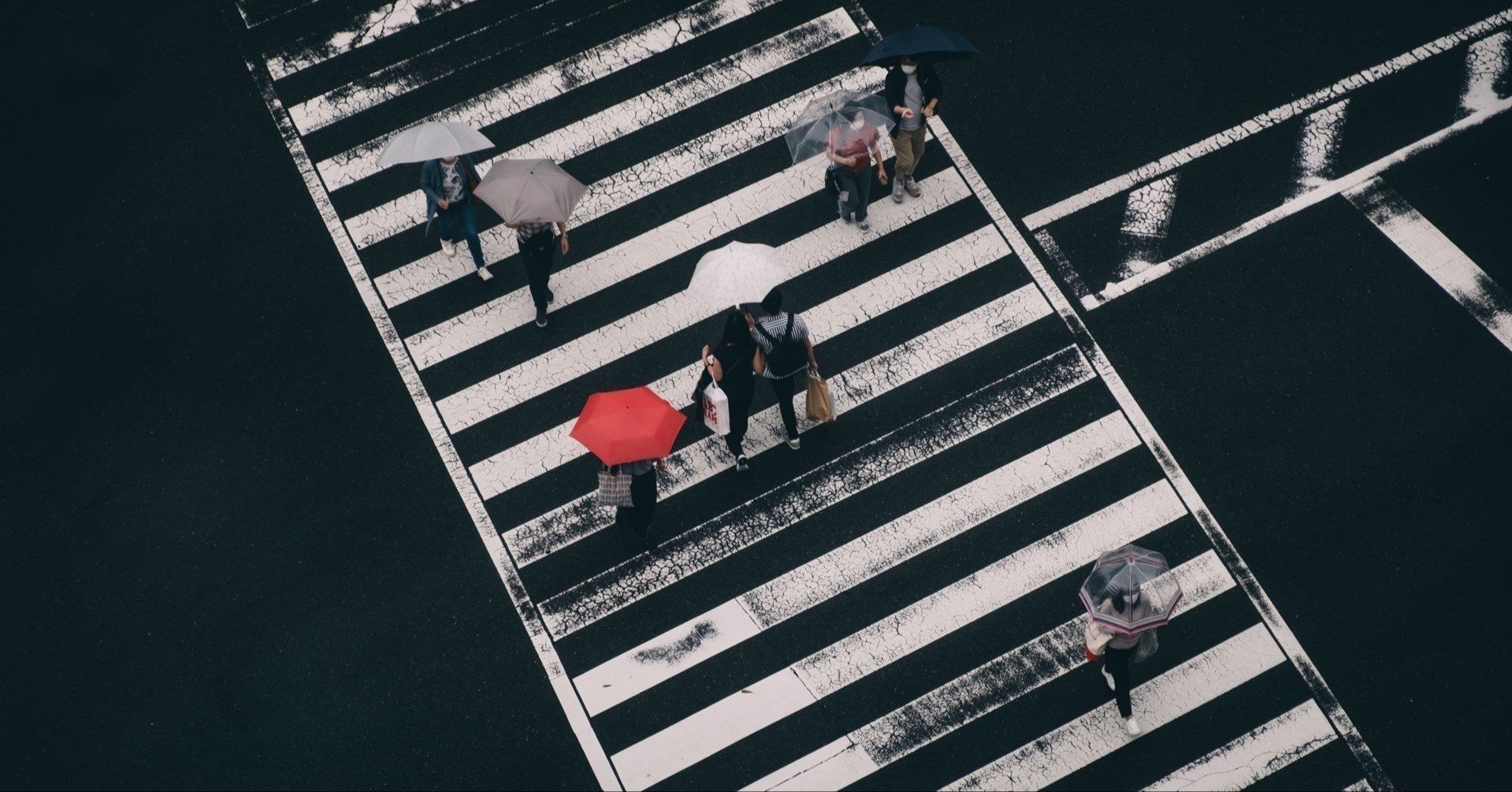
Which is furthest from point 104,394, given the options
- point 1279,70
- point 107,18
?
point 1279,70

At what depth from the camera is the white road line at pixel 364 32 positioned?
13.6 m

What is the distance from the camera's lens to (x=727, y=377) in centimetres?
1065

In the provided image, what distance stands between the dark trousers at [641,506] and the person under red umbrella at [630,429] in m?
0.03

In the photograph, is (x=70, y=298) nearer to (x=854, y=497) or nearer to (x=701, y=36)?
(x=701, y=36)

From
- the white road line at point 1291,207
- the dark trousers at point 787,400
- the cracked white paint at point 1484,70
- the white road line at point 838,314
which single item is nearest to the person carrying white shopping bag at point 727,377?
the dark trousers at point 787,400

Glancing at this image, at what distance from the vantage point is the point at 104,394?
12023 millimetres

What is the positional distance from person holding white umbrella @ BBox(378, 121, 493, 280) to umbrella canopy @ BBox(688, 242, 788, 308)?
7.93ft

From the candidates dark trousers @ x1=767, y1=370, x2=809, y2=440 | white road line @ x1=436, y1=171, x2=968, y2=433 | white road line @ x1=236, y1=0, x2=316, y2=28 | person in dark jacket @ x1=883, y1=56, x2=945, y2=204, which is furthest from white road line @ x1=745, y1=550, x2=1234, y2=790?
white road line @ x1=236, y1=0, x2=316, y2=28

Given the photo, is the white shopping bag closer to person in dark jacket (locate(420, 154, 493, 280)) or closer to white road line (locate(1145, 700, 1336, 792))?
person in dark jacket (locate(420, 154, 493, 280))

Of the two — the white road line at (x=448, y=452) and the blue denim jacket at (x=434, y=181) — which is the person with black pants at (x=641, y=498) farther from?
the blue denim jacket at (x=434, y=181)

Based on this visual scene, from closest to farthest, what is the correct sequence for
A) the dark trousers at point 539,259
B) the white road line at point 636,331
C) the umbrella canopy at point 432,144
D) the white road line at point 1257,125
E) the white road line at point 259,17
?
the umbrella canopy at point 432,144 < the dark trousers at point 539,259 < the white road line at point 636,331 < the white road line at point 1257,125 < the white road line at point 259,17

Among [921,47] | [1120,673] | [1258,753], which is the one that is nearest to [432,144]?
[921,47]

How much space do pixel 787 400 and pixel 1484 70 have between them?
8701 mm

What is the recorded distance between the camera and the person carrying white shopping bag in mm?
10477
